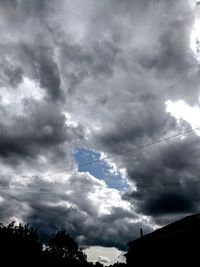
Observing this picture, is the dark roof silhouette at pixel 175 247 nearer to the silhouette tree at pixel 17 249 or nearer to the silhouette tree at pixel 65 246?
the silhouette tree at pixel 17 249

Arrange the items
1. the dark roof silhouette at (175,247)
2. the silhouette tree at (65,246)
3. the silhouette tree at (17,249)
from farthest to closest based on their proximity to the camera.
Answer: the silhouette tree at (65,246) < the silhouette tree at (17,249) < the dark roof silhouette at (175,247)

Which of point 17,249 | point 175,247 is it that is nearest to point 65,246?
point 17,249

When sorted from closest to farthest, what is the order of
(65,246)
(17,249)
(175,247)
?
1. (175,247)
2. (17,249)
3. (65,246)

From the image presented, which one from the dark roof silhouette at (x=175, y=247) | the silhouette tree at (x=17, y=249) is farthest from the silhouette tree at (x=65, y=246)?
the dark roof silhouette at (x=175, y=247)

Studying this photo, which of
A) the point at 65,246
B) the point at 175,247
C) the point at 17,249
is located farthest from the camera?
the point at 65,246

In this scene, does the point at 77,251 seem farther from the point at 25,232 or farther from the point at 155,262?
the point at 155,262

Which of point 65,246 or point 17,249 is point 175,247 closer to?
point 17,249

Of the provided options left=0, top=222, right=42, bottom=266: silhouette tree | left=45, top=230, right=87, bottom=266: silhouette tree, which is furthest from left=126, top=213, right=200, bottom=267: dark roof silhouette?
left=45, top=230, right=87, bottom=266: silhouette tree

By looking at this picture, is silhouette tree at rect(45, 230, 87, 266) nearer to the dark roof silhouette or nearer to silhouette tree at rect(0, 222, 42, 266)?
silhouette tree at rect(0, 222, 42, 266)

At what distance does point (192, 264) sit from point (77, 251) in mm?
69774

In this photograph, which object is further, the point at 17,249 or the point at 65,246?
the point at 65,246

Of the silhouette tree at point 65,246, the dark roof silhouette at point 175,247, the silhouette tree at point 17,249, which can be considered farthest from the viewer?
the silhouette tree at point 65,246

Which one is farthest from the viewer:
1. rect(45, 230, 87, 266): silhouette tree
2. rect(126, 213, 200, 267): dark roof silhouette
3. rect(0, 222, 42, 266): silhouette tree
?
rect(45, 230, 87, 266): silhouette tree

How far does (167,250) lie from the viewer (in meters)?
20.3
